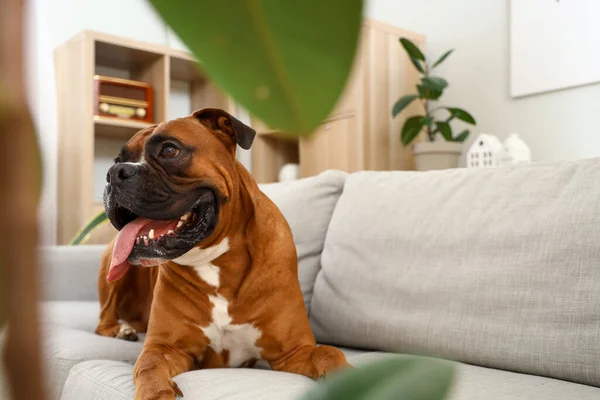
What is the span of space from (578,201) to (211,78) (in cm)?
121

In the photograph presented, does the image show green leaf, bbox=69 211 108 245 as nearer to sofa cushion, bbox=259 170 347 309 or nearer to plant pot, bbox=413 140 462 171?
sofa cushion, bbox=259 170 347 309

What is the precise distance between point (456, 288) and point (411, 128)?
2.01 metres

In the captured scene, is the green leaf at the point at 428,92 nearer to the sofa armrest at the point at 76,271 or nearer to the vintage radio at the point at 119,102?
the vintage radio at the point at 119,102

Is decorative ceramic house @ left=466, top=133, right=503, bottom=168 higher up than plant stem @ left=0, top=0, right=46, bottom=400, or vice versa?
decorative ceramic house @ left=466, top=133, right=503, bottom=168

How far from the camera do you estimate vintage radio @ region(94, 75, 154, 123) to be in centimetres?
319

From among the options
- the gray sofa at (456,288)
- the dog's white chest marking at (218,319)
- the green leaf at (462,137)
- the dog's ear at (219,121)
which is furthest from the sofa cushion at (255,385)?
the green leaf at (462,137)

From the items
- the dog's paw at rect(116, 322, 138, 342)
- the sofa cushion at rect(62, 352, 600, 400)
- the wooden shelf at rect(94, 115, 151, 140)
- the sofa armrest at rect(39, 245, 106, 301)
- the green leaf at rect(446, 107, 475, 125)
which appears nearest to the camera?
the sofa cushion at rect(62, 352, 600, 400)

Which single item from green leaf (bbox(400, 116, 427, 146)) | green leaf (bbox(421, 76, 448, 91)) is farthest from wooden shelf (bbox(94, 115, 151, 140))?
green leaf (bbox(421, 76, 448, 91))

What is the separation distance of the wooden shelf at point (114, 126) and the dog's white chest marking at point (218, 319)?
196cm

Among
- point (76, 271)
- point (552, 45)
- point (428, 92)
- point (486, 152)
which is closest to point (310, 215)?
point (76, 271)

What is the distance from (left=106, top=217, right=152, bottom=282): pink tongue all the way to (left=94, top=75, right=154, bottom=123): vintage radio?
2022 millimetres

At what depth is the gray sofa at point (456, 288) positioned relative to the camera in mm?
1110

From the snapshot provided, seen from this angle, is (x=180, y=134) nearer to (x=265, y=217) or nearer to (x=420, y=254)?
(x=265, y=217)

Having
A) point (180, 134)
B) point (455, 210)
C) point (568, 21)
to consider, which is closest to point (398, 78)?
point (568, 21)
